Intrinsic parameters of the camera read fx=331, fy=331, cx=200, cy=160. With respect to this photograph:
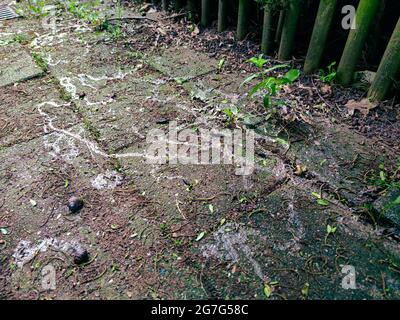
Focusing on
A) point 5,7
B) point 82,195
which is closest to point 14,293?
point 82,195

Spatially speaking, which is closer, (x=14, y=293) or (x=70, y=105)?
(x=14, y=293)

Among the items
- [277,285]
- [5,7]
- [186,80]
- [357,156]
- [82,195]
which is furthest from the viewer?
[5,7]

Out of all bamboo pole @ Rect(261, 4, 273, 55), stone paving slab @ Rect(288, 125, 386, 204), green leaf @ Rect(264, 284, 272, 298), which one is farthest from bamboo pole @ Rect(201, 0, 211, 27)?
green leaf @ Rect(264, 284, 272, 298)

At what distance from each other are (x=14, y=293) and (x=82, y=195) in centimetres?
60

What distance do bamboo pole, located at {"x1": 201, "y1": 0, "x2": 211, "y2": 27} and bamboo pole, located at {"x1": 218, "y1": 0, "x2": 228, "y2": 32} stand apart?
22 cm

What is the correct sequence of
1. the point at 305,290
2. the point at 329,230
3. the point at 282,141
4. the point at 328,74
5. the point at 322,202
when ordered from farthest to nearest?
1. the point at 328,74
2. the point at 282,141
3. the point at 322,202
4. the point at 329,230
5. the point at 305,290

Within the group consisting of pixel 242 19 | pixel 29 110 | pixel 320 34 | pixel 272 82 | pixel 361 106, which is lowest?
pixel 29 110

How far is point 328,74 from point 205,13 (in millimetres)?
1573

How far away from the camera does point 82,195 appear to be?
190 cm

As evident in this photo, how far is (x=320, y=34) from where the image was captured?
2.54 meters

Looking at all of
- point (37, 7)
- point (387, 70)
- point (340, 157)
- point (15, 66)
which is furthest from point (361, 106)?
point (37, 7)

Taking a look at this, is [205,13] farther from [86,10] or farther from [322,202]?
[322,202]

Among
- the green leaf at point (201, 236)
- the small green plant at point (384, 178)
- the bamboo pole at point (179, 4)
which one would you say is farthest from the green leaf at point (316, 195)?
the bamboo pole at point (179, 4)

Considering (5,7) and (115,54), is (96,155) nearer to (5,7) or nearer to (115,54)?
(115,54)
